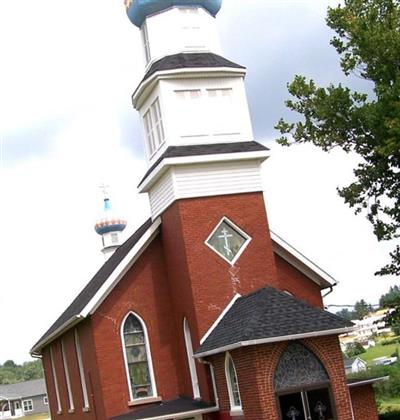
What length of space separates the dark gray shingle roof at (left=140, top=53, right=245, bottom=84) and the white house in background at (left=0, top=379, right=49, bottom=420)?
271 feet

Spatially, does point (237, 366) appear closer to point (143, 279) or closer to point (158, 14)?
point (143, 279)

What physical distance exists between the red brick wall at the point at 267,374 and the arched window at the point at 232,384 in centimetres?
18

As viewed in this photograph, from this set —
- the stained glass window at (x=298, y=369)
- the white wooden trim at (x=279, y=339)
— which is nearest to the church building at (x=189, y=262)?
the white wooden trim at (x=279, y=339)

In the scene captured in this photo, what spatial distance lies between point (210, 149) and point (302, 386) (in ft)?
24.0

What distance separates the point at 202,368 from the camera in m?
22.3

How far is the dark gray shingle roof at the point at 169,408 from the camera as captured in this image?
71.5ft

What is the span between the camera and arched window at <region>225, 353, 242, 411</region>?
67.4 ft

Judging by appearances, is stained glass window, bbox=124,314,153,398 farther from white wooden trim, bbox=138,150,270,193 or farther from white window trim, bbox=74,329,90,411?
white wooden trim, bbox=138,150,270,193

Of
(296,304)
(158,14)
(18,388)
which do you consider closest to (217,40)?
(158,14)

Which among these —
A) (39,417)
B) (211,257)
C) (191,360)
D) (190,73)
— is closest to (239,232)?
(211,257)

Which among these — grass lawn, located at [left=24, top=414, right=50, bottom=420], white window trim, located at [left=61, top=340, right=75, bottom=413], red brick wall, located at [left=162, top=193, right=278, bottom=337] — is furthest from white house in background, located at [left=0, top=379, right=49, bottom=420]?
red brick wall, located at [left=162, top=193, right=278, bottom=337]

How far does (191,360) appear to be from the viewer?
23.2 metres

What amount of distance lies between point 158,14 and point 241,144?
523 centimetres

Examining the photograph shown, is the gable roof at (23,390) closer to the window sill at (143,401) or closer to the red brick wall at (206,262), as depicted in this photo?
the window sill at (143,401)
